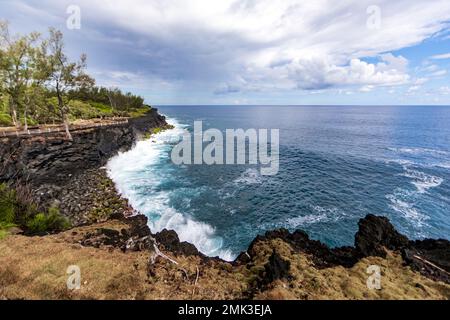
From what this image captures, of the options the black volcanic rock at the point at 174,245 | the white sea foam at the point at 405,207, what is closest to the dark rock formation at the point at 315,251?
the black volcanic rock at the point at 174,245

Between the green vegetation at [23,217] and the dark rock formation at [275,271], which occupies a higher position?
the green vegetation at [23,217]

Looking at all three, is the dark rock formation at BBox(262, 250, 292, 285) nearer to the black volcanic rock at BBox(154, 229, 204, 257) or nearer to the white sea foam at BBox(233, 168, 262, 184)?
the black volcanic rock at BBox(154, 229, 204, 257)

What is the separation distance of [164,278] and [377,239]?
45.8 feet

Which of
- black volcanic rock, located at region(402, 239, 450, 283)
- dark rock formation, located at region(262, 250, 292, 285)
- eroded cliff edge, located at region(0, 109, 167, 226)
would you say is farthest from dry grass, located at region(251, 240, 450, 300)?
eroded cliff edge, located at region(0, 109, 167, 226)

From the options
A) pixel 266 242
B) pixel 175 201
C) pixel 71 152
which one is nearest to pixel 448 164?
pixel 266 242

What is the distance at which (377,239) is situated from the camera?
14781 millimetres

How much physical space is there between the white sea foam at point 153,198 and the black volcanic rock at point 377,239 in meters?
10.5

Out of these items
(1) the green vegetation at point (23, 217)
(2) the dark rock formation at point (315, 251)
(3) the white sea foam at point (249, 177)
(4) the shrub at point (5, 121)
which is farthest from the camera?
(4) the shrub at point (5, 121)

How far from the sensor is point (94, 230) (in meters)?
15.5

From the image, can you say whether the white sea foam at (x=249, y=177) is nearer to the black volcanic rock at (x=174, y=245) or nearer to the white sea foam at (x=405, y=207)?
the white sea foam at (x=405, y=207)

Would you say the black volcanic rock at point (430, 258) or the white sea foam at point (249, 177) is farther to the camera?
the white sea foam at point (249, 177)

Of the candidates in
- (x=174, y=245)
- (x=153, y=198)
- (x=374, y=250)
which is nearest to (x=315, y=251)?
(x=374, y=250)

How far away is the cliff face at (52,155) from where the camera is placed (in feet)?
97.1

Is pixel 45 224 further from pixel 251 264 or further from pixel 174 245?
pixel 251 264
